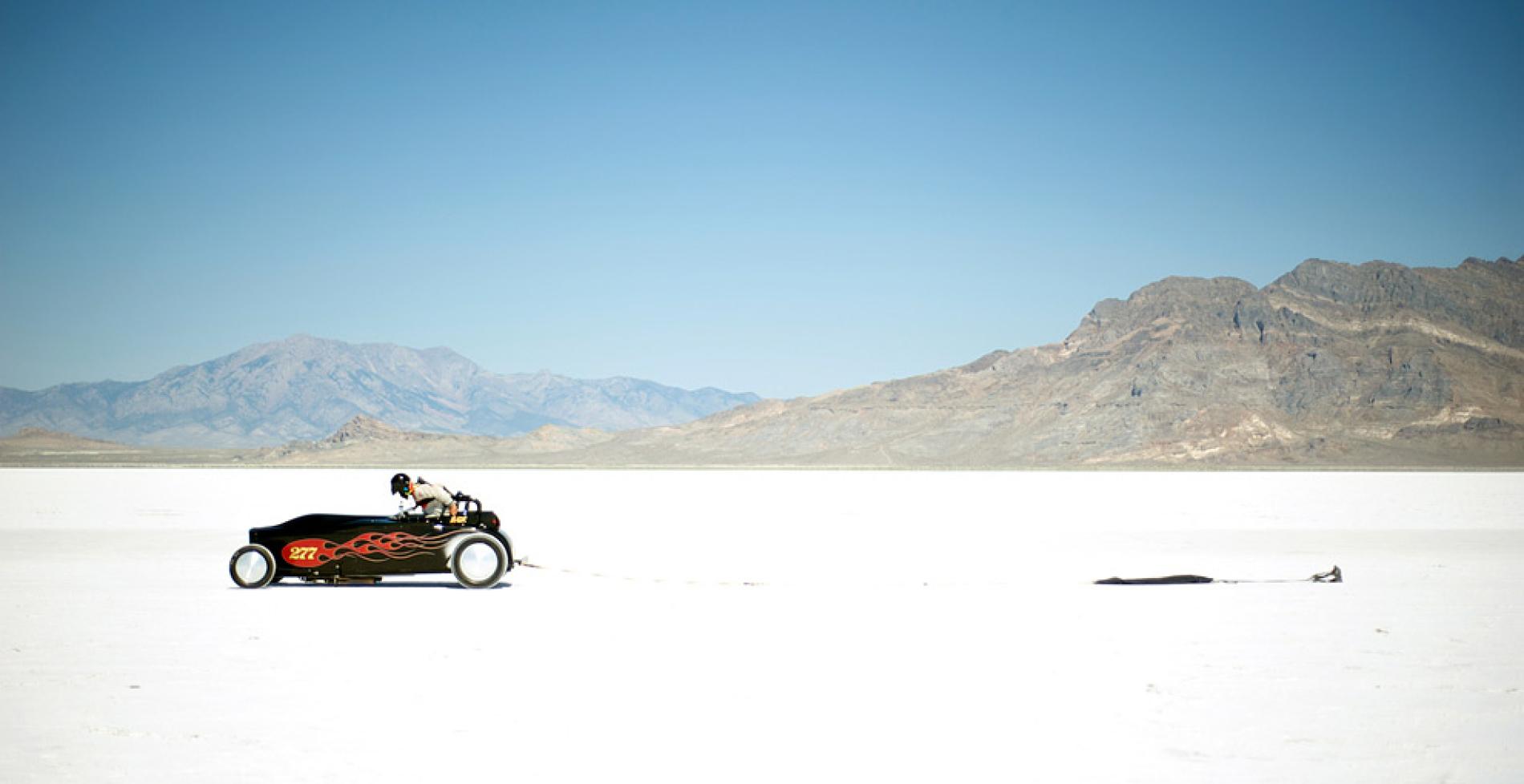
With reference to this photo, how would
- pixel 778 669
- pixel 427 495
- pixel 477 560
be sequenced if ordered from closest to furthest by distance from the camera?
pixel 778 669 → pixel 427 495 → pixel 477 560

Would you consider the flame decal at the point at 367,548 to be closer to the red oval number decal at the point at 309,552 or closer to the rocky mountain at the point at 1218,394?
the red oval number decal at the point at 309,552

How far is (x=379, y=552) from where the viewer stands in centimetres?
1416

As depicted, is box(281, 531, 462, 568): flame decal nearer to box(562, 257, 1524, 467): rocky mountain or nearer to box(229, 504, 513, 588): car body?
box(229, 504, 513, 588): car body

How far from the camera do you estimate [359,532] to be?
560 inches

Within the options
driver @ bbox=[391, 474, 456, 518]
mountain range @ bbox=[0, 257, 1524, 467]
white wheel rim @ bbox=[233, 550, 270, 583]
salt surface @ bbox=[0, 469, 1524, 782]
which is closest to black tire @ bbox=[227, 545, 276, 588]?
white wheel rim @ bbox=[233, 550, 270, 583]

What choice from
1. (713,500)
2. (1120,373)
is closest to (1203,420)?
(1120,373)

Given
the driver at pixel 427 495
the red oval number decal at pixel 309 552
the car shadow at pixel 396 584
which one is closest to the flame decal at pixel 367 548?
the red oval number decal at pixel 309 552

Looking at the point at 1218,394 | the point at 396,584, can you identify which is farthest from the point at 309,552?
the point at 1218,394

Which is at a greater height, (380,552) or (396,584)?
(380,552)

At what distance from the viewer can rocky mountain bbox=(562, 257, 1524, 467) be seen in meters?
120

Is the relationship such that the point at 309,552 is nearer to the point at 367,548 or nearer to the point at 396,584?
the point at 367,548

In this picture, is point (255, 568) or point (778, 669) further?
point (255, 568)

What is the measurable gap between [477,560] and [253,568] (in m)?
2.47

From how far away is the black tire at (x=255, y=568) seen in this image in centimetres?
1420
